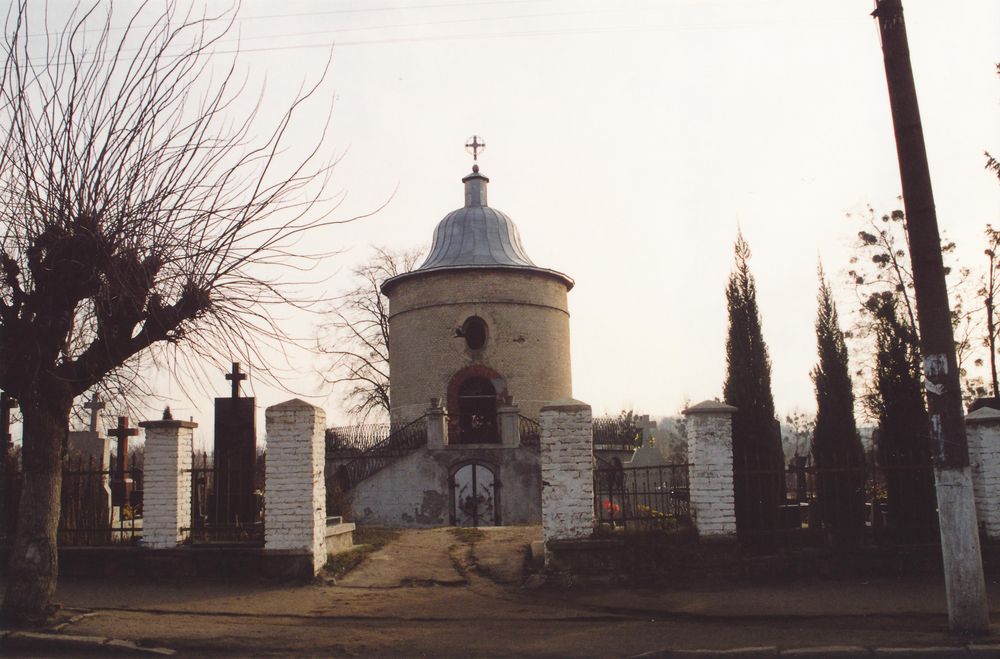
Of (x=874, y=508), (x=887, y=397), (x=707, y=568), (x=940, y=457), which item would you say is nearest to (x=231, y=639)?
(x=707, y=568)

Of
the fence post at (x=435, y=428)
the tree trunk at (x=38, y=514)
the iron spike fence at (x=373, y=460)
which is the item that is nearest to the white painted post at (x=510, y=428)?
the fence post at (x=435, y=428)

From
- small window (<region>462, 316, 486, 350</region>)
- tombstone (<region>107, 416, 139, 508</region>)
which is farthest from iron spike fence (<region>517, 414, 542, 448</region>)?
tombstone (<region>107, 416, 139, 508</region>)

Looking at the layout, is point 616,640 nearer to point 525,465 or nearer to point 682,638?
point 682,638

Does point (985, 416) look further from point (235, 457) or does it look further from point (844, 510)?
point (235, 457)

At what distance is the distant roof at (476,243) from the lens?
996 inches

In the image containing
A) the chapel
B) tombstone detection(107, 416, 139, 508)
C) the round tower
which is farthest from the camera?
the round tower

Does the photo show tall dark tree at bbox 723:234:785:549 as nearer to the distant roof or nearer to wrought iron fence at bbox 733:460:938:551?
wrought iron fence at bbox 733:460:938:551

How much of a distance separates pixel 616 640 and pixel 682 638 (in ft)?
1.89

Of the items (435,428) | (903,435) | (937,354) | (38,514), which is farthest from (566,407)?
(435,428)

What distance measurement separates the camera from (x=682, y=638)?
7434mm

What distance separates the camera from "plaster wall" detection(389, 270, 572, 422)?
2450cm

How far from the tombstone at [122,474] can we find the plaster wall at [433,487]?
7962 mm

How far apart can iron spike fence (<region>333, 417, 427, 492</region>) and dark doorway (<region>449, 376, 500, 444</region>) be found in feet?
8.56

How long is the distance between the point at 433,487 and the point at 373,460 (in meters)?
1.80
